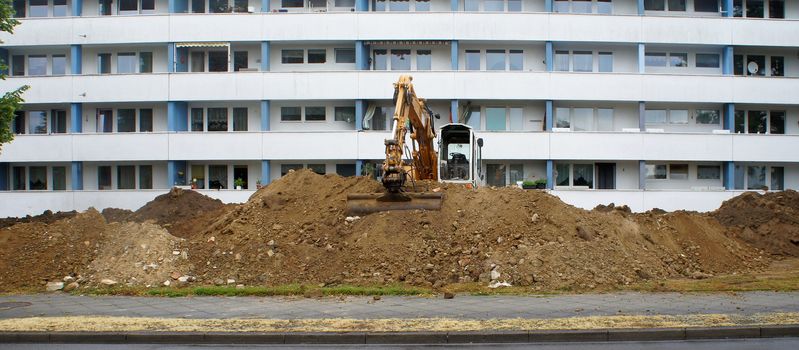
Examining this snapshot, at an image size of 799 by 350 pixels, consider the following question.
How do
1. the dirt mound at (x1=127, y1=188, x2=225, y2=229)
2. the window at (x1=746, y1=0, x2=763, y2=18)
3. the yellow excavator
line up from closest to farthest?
the yellow excavator
the dirt mound at (x1=127, y1=188, x2=225, y2=229)
the window at (x1=746, y1=0, x2=763, y2=18)

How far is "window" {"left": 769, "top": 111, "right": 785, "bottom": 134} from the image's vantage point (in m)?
36.8

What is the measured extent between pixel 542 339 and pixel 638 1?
1163 inches

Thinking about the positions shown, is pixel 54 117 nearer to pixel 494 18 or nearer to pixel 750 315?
pixel 494 18

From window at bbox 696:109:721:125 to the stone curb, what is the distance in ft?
92.6

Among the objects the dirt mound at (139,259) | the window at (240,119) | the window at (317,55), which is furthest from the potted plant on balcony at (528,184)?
the dirt mound at (139,259)

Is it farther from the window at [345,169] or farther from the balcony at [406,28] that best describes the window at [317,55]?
the window at [345,169]

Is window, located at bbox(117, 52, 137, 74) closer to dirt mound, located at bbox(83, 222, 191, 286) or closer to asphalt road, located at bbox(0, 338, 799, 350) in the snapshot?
dirt mound, located at bbox(83, 222, 191, 286)

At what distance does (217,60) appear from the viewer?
36250 mm

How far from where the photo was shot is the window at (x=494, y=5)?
3622 cm

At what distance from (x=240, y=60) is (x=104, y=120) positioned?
26.9 ft

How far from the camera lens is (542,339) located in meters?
10.1

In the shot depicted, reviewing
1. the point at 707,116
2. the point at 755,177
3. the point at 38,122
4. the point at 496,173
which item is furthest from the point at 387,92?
the point at 755,177

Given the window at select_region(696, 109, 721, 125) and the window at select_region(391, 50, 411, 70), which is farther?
the window at select_region(696, 109, 721, 125)

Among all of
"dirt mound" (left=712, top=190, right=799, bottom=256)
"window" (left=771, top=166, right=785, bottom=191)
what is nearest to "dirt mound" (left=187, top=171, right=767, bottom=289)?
"dirt mound" (left=712, top=190, right=799, bottom=256)
